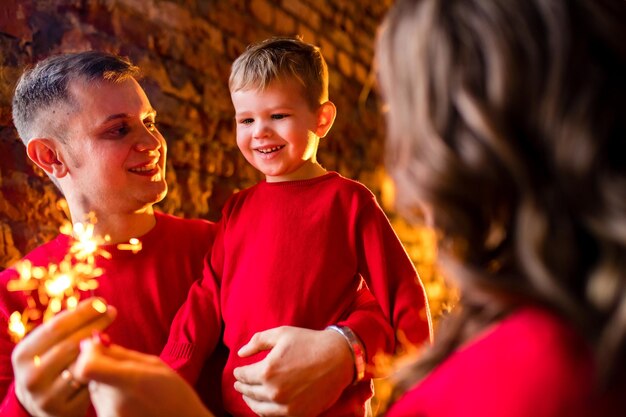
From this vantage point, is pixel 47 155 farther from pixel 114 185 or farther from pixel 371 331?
pixel 371 331

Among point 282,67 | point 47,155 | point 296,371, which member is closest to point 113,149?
point 47,155

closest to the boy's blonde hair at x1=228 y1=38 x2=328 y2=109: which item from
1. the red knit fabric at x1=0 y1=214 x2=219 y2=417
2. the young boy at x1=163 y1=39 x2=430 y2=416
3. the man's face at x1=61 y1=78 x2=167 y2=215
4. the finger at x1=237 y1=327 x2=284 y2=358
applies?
the young boy at x1=163 y1=39 x2=430 y2=416

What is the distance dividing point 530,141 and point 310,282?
74cm

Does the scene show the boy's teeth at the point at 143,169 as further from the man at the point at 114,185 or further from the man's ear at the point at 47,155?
the man's ear at the point at 47,155

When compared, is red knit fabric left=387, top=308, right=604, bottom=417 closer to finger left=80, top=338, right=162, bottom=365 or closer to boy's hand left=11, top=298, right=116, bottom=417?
Result: finger left=80, top=338, right=162, bottom=365

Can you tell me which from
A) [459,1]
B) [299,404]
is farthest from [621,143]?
[299,404]

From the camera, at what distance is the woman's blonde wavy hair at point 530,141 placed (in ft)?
2.45

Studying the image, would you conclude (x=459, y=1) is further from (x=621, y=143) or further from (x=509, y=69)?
(x=621, y=143)

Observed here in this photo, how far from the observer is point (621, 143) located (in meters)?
0.78

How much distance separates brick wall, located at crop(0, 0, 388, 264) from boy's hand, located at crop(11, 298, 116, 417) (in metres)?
0.83

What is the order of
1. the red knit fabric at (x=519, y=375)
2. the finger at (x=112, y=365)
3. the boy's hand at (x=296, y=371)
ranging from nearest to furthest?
the red knit fabric at (x=519, y=375)
the finger at (x=112, y=365)
the boy's hand at (x=296, y=371)

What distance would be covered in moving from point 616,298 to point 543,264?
0.08 metres

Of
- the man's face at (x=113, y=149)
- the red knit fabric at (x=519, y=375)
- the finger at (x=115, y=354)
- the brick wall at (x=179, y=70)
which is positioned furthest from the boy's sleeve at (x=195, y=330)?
the red knit fabric at (x=519, y=375)

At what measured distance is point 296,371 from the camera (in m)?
1.33
